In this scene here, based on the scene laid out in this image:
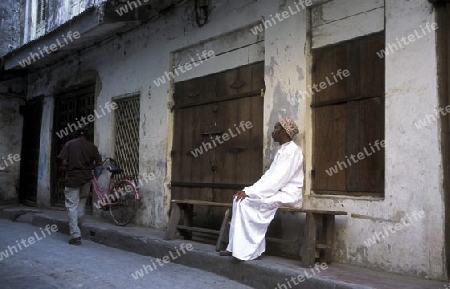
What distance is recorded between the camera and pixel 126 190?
8.81m

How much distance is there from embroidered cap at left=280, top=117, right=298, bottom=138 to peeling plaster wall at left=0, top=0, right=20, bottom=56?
11.9 metres

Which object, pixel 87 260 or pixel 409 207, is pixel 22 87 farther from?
pixel 409 207

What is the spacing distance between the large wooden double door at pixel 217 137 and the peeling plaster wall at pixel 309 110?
211mm

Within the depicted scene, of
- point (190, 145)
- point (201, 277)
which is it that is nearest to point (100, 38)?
point (190, 145)

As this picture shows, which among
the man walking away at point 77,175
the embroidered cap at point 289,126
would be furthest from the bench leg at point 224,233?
the man walking away at point 77,175

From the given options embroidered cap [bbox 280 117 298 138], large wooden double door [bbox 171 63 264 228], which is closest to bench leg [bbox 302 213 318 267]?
embroidered cap [bbox 280 117 298 138]

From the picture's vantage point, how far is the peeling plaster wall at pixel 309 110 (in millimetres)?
4574

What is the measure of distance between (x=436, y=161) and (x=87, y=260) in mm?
4491

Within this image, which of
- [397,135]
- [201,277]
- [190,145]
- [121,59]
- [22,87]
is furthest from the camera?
[22,87]

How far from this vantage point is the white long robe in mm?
5328

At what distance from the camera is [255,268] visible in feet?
16.8

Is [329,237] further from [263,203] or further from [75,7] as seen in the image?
[75,7]

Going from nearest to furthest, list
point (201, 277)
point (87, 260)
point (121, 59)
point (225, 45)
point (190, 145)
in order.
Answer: point (201, 277) → point (87, 260) → point (225, 45) → point (190, 145) → point (121, 59)

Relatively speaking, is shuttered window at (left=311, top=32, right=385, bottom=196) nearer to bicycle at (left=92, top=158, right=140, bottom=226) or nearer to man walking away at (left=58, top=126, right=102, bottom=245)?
man walking away at (left=58, top=126, right=102, bottom=245)
